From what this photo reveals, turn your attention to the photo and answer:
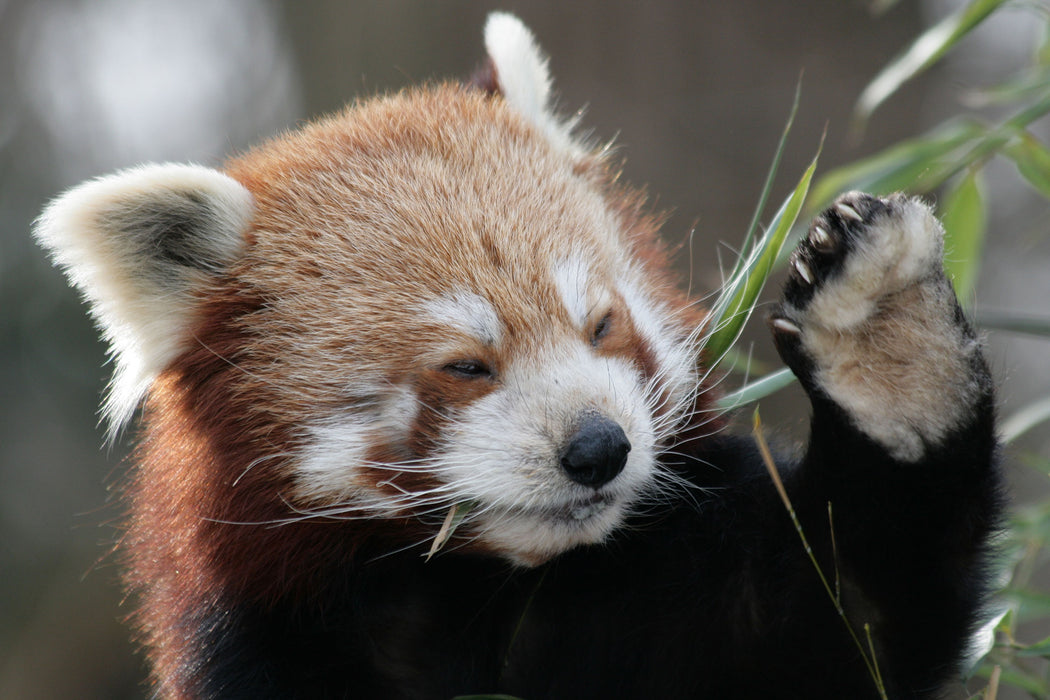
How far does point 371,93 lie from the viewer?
3725mm

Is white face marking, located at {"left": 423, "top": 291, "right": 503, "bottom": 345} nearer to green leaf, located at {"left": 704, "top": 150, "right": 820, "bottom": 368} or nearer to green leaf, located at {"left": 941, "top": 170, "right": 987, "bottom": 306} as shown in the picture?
green leaf, located at {"left": 704, "top": 150, "right": 820, "bottom": 368}

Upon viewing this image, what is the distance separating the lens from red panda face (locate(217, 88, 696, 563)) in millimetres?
1664

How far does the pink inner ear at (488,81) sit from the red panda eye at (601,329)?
740 mm

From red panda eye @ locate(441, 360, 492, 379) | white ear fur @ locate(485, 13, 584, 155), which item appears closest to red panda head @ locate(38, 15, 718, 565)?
red panda eye @ locate(441, 360, 492, 379)

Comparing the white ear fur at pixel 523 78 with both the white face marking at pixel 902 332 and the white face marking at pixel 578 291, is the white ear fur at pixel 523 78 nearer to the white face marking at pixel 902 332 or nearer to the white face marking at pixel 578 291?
the white face marking at pixel 578 291

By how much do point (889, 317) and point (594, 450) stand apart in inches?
20.1

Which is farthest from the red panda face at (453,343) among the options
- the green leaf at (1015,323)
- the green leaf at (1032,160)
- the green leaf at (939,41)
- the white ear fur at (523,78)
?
the green leaf at (1032,160)

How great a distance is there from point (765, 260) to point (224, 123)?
517cm

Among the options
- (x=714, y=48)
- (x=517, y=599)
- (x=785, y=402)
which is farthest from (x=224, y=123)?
(x=517, y=599)

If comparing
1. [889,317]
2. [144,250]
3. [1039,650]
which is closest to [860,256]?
[889,317]

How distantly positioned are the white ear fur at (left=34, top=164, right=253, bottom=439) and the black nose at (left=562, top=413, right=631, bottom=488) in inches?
31.3

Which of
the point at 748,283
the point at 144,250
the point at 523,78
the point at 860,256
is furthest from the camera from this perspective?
the point at 523,78

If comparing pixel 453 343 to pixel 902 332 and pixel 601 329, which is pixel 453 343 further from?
pixel 902 332

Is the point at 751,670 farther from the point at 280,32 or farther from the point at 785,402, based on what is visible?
the point at 280,32
